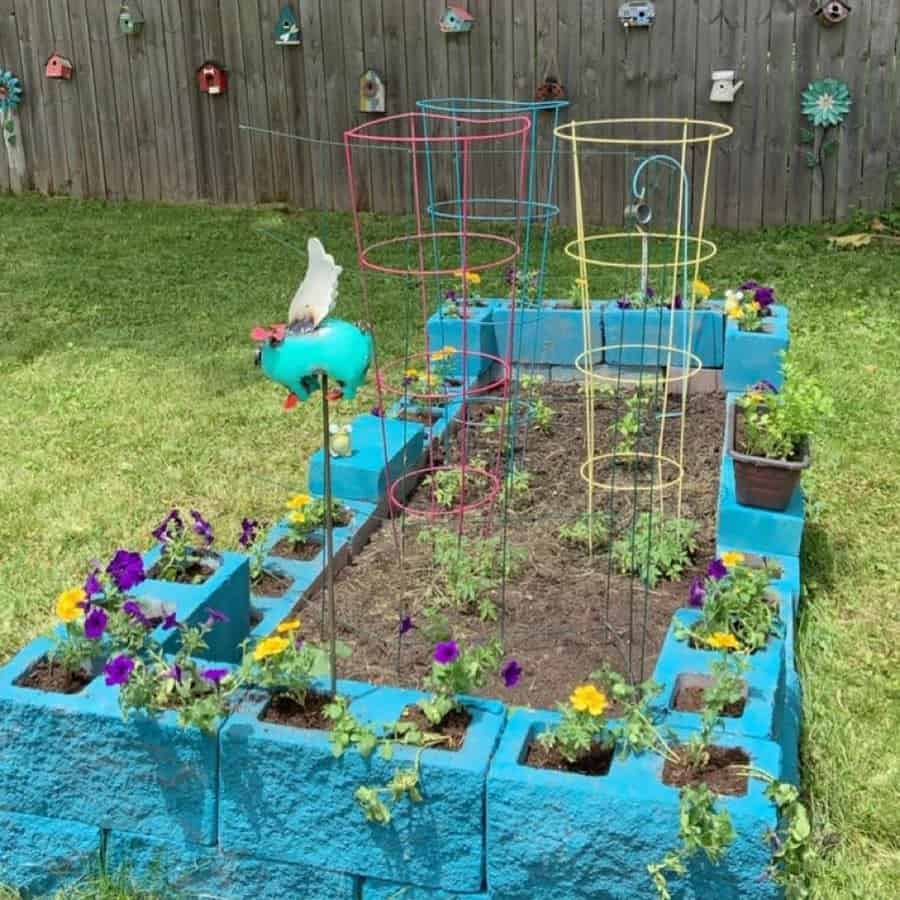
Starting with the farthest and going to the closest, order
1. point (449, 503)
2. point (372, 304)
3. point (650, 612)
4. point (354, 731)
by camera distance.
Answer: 1. point (372, 304)
2. point (449, 503)
3. point (650, 612)
4. point (354, 731)

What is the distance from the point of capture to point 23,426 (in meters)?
4.89

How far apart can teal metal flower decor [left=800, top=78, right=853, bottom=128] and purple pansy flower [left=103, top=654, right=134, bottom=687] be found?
21.4 ft

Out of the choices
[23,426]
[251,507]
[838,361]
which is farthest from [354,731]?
[838,361]

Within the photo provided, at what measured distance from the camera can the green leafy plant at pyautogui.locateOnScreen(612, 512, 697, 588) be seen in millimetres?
3348

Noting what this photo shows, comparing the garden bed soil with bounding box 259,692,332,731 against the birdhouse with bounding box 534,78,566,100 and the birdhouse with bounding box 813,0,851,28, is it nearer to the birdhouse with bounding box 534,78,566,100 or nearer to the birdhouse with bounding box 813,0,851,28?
the birdhouse with bounding box 534,78,566,100

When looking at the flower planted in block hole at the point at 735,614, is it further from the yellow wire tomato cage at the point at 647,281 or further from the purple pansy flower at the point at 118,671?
the purple pansy flower at the point at 118,671

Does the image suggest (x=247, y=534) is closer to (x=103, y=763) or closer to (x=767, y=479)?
(x=103, y=763)

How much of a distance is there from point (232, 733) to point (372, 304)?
4433 millimetres

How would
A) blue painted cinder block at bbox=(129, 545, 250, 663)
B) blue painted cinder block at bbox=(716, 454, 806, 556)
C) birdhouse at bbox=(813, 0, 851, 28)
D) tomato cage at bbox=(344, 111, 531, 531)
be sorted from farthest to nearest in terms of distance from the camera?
birdhouse at bbox=(813, 0, 851, 28)
tomato cage at bbox=(344, 111, 531, 531)
blue painted cinder block at bbox=(716, 454, 806, 556)
blue painted cinder block at bbox=(129, 545, 250, 663)

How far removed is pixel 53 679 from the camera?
244 centimetres

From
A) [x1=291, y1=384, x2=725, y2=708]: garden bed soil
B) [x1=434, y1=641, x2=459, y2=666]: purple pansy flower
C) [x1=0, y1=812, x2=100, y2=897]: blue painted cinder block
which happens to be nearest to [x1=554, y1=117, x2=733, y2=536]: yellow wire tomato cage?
[x1=291, y1=384, x2=725, y2=708]: garden bed soil

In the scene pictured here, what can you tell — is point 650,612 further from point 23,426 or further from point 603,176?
point 603,176

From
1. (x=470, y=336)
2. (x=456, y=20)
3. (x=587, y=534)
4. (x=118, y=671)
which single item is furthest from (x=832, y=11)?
(x=118, y=671)

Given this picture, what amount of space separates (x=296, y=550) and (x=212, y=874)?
1.18 m
